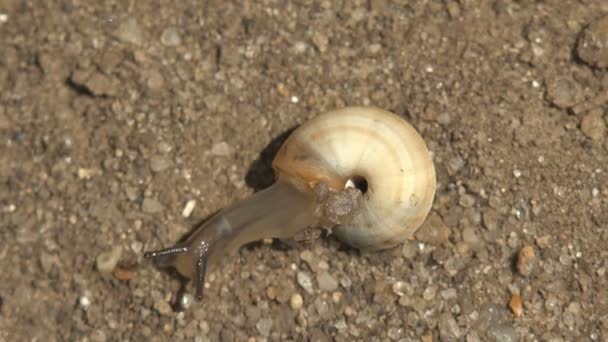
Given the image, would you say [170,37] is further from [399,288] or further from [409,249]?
[399,288]

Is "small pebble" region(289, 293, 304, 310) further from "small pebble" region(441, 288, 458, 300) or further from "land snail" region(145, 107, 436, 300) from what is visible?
"small pebble" region(441, 288, 458, 300)

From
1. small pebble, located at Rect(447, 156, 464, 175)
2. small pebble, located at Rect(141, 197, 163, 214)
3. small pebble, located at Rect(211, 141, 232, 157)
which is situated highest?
small pebble, located at Rect(447, 156, 464, 175)

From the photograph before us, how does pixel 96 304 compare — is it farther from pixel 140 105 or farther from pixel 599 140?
pixel 599 140

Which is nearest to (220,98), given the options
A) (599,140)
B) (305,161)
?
(305,161)

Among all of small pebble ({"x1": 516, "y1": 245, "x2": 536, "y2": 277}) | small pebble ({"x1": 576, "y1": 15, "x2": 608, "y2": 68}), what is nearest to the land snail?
small pebble ({"x1": 516, "y1": 245, "x2": 536, "y2": 277})

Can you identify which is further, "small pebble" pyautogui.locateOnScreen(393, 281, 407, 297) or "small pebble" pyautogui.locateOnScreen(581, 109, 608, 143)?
"small pebble" pyautogui.locateOnScreen(581, 109, 608, 143)

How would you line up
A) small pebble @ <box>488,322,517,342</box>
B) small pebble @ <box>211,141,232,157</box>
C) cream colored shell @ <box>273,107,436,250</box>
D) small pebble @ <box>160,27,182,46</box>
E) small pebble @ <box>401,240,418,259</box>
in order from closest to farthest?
cream colored shell @ <box>273,107,436,250</box> → small pebble @ <box>488,322,517,342</box> → small pebble @ <box>401,240,418,259</box> → small pebble @ <box>211,141,232,157</box> → small pebble @ <box>160,27,182,46</box>
